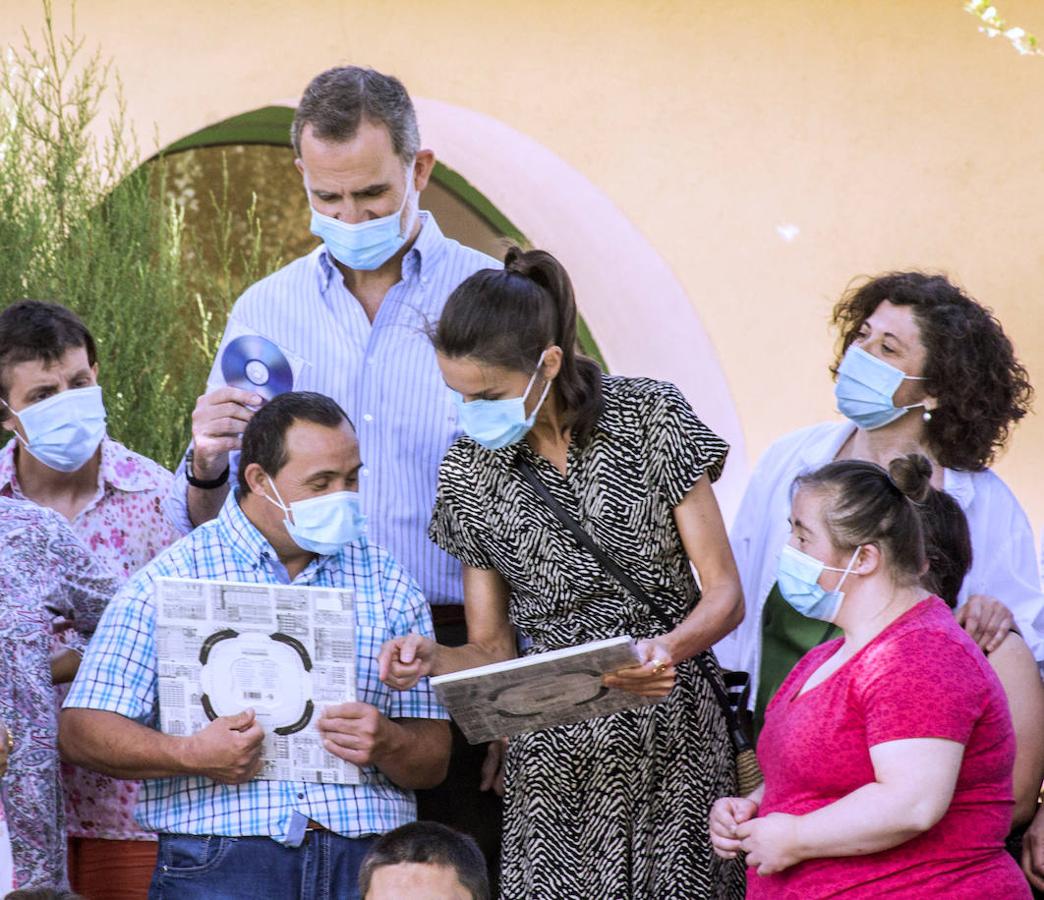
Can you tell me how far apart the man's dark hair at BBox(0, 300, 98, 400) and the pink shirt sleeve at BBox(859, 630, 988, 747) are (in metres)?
2.33

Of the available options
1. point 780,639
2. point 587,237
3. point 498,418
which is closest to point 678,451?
point 498,418

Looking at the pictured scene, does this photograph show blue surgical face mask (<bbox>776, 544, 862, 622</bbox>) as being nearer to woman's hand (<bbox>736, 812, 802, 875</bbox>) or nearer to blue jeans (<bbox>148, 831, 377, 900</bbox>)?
woman's hand (<bbox>736, 812, 802, 875</bbox>)

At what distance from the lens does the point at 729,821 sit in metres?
3.41

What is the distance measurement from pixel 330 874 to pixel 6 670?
87 cm

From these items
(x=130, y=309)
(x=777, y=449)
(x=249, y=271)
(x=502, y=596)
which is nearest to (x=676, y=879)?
(x=502, y=596)

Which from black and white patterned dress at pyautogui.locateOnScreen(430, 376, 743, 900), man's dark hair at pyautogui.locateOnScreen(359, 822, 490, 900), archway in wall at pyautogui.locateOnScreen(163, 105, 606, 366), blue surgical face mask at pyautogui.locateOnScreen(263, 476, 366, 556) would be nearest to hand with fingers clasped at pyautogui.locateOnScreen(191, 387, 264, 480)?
blue surgical face mask at pyautogui.locateOnScreen(263, 476, 366, 556)

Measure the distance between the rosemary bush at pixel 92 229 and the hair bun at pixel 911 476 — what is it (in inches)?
154

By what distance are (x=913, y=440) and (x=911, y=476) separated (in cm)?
81

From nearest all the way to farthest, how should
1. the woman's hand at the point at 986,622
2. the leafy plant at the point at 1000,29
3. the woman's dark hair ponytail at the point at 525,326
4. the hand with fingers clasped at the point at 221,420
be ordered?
1. the woman's dark hair ponytail at the point at 525,326
2. the woman's hand at the point at 986,622
3. the hand with fingers clasped at the point at 221,420
4. the leafy plant at the point at 1000,29

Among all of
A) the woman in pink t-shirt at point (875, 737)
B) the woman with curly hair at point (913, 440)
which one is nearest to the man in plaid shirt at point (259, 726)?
the woman in pink t-shirt at point (875, 737)

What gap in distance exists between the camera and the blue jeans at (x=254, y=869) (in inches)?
139

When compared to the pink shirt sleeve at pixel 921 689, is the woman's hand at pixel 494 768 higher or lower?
lower

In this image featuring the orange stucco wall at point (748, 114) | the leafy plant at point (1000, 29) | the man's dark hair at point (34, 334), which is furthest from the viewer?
the orange stucco wall at point (748, 114)

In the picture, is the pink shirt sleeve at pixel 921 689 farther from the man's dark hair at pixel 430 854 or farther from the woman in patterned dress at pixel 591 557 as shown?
the man's dark hair at pixel 430 854
